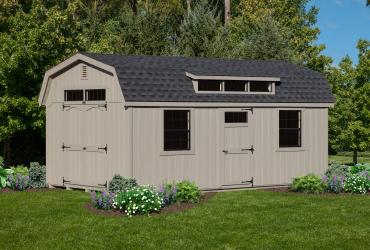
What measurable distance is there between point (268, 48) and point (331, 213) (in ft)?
62.2

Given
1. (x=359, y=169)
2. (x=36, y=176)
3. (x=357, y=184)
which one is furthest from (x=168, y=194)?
(x=359, y=169)

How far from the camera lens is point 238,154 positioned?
788 inches

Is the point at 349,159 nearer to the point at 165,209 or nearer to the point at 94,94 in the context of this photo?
the point at 94,94

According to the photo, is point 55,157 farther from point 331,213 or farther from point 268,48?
point 268,48

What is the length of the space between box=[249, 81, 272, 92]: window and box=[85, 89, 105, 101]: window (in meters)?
4.47

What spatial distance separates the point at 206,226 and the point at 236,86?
286 inches

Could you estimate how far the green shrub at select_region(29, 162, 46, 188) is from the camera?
20.9 metres

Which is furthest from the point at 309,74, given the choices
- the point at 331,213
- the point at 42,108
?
the point at 42,108

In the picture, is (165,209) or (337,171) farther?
(337,171)

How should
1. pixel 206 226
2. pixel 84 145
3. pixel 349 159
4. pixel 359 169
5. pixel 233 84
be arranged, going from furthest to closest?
pixel 349 159, pixel 359 169, pixel 233 84, pixel 84 145, pixel 206 226

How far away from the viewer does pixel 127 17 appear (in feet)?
128

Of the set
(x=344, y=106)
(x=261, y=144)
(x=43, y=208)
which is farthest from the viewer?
(x=344, y=106)

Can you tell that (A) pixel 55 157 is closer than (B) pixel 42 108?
Yes

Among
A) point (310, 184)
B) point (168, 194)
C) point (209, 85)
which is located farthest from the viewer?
point (209, 85)
